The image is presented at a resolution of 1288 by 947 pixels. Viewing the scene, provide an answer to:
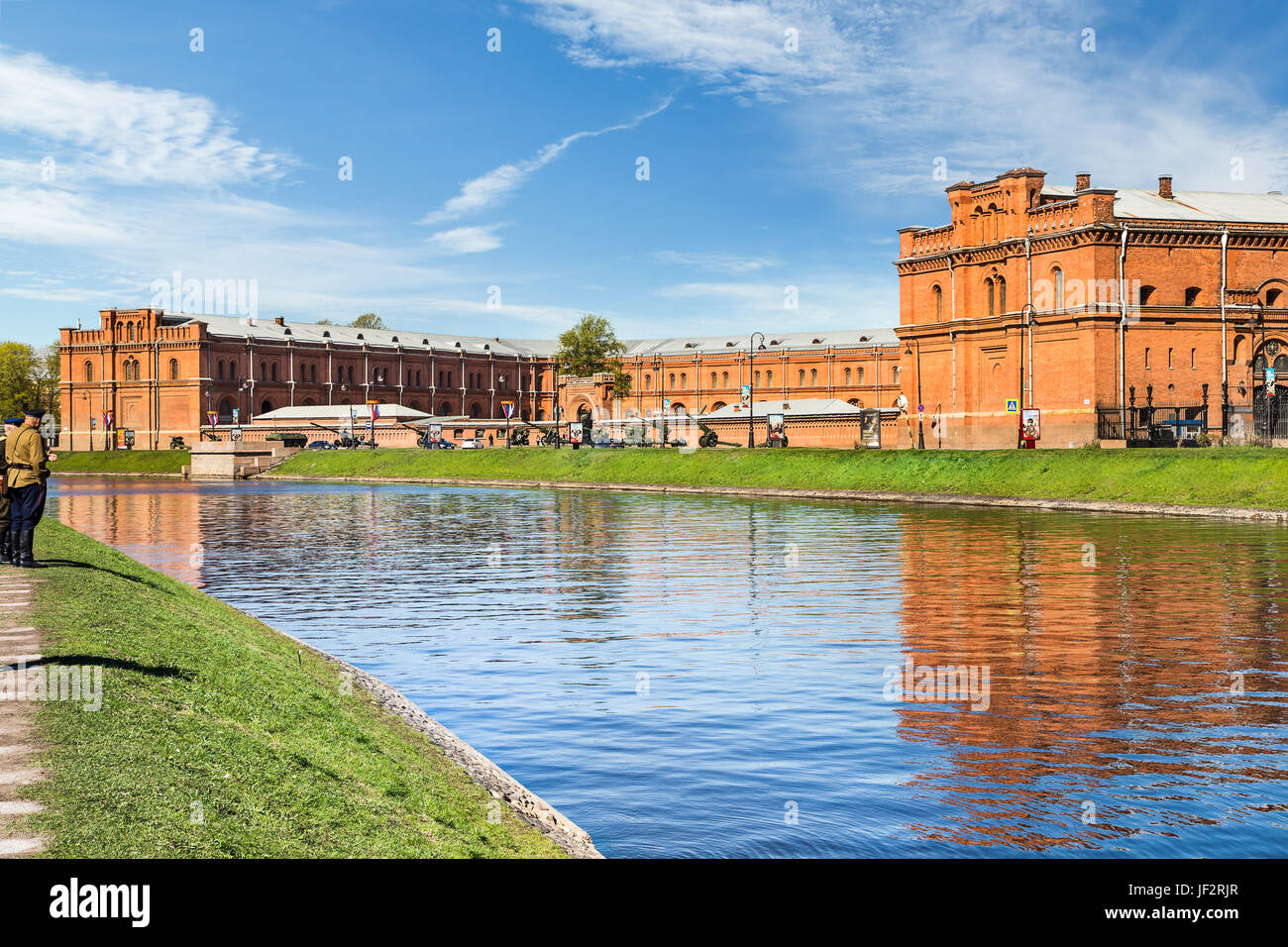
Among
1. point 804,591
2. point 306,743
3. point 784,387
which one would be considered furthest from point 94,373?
point 306,743

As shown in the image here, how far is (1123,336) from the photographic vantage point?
6375 cm

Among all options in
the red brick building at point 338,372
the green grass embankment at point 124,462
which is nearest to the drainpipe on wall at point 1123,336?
the red brick building at point 338,372

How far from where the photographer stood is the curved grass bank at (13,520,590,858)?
6.51m

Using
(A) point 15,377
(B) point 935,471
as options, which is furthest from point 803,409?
(A) point 15,377

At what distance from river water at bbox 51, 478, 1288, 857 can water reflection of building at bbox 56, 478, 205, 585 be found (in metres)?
0.41

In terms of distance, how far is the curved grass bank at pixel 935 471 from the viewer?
43125 mm

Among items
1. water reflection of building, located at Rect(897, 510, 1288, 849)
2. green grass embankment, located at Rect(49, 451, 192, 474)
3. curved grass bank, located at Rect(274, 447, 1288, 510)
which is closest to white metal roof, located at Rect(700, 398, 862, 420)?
curved grass bank, located at Rect(274, 447, 1288, 510)

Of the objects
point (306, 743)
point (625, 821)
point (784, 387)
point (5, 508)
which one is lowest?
point (625, 821)

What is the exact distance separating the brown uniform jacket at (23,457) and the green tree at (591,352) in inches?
4742

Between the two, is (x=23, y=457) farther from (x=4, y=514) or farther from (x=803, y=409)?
(x=803, y=409)

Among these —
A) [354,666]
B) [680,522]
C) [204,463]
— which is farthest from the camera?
[204,463]
